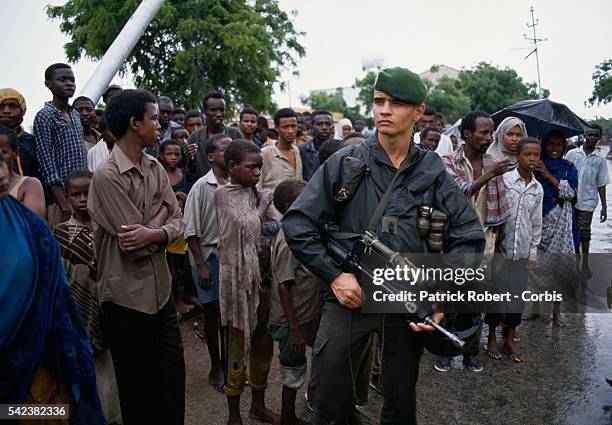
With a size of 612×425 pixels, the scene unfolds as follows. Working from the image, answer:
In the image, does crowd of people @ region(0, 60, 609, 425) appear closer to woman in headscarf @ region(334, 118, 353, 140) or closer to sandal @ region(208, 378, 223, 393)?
sandal @ region(208, 378, 223, 393)

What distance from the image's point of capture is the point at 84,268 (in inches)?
105

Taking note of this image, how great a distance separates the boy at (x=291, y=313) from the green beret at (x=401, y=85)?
1106 millimetres

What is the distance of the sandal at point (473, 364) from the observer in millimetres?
4066

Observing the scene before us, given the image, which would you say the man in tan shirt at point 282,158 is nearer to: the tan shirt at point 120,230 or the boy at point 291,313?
the boy at point 291,313

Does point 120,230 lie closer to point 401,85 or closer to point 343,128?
point 401,85

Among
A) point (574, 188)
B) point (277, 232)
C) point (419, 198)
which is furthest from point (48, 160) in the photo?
point (574, 188)

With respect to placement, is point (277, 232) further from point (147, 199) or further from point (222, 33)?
point (222, 33)

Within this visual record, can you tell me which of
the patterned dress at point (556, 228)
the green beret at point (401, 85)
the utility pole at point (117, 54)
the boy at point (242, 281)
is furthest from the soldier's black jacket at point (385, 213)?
the utility pole at point (117, 54)

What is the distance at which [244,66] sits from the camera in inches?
712

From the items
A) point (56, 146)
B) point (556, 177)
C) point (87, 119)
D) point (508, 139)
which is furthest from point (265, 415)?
point (556, 177)

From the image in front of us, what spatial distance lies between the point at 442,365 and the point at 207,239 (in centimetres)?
220

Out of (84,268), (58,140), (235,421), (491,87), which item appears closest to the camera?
(84,268)

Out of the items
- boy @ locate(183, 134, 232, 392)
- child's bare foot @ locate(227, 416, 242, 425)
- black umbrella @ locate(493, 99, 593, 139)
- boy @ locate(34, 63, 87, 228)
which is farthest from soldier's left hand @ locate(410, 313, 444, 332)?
black umbrella @ locate(493, 99, 593, 139)

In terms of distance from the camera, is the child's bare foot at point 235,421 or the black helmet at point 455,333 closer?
the black helmet at point 455,333
